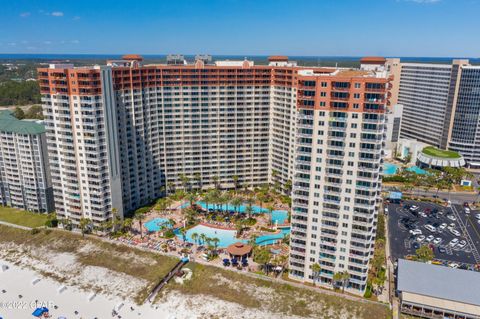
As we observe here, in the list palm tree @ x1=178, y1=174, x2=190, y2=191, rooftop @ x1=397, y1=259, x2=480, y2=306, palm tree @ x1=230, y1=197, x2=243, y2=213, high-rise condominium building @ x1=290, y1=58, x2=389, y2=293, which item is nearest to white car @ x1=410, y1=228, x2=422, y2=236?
rooftop @ x1=397, y1=259, x2=480, y2=306

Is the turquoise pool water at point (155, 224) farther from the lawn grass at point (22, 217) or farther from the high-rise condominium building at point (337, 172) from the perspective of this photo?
the high-rise condominium building at point (337, 172)

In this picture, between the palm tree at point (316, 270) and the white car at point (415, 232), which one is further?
the white car at point (415, 232)

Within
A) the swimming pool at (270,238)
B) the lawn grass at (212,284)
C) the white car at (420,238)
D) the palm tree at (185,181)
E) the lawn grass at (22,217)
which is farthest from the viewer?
the palm tree at (185,181)

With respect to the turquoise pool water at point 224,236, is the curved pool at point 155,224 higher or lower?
higher

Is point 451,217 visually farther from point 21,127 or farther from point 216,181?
point 21,127

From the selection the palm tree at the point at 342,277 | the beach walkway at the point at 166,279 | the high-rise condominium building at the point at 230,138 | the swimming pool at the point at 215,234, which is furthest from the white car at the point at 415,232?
the beach walkway at the point at 166,279

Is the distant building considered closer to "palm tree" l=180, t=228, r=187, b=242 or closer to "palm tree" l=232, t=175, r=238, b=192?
"palm tree" l=180, t=228, r=187, b=242
